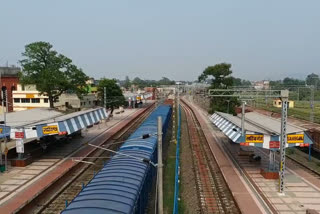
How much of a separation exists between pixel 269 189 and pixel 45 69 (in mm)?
39942

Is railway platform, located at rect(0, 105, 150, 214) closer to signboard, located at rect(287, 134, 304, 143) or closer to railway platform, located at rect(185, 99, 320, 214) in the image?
railway platform, located at rect(185, 99, 320, 214)

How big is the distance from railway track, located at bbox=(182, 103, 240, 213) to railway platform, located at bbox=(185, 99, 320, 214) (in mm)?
554

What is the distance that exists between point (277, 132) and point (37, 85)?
38714 millimetres

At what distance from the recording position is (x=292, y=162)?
33719 millimetres

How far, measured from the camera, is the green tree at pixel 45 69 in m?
49.7

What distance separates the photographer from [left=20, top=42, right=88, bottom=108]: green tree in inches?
1959

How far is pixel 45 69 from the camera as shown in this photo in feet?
166

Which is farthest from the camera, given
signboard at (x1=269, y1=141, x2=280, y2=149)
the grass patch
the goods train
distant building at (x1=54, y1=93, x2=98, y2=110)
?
distant building at (x1=54, y1=93, x2=98, y2=110)

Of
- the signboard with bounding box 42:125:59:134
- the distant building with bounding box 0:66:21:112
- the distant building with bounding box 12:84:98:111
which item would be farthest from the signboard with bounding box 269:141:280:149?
the distant building with bounding box 0:66:21:112

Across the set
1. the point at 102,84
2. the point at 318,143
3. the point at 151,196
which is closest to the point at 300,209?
the point at 151,196

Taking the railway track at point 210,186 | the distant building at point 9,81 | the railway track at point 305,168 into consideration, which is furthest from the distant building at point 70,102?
the railway track at point 305,168

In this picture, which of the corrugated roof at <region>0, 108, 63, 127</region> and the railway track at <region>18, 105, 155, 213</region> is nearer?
the railway track at <region>18, 105, 155, 213</region>

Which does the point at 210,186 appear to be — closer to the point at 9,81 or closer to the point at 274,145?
the point at 274,145

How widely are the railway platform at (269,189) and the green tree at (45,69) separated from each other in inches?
1162
